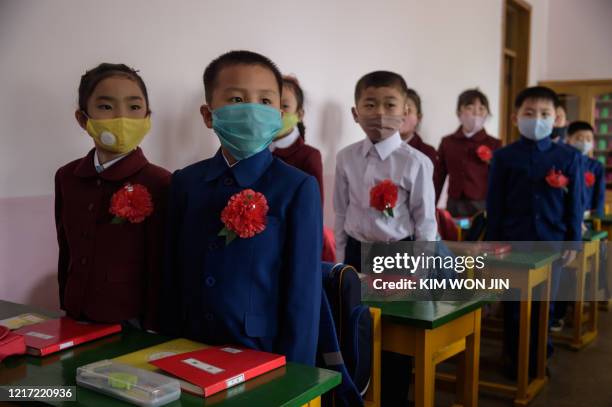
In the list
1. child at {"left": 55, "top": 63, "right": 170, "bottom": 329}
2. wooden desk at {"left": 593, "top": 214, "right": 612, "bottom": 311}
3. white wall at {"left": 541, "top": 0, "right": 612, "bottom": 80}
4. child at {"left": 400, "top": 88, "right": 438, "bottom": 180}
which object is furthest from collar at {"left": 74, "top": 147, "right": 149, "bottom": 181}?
white wall at {"left": 541, "top": 0, "right": 612, "bottom": 80}

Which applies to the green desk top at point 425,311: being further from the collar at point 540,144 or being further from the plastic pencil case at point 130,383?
the collar at point 540,144

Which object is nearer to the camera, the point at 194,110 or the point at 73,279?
the point at 73,279

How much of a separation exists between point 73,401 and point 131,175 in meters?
0.80

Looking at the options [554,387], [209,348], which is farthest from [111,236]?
[554,387]

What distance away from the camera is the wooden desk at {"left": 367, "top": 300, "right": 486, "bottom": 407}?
6.72ft

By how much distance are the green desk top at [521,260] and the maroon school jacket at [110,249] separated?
5.55ft

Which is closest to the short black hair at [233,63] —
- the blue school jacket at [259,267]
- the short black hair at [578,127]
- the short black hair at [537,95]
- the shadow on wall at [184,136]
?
the blue school jacket at [259,267]

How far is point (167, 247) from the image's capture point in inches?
65.2

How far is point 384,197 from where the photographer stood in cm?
246

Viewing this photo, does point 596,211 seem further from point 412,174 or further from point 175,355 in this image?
point 175,355

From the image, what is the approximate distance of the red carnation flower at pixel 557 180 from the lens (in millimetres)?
3262

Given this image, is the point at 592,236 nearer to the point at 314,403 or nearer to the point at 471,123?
the point at 471,123

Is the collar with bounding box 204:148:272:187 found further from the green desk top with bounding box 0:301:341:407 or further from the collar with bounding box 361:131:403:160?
the collar with bounding box 361:131:403:160

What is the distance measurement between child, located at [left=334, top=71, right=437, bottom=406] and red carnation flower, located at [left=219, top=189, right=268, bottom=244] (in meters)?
1.11
